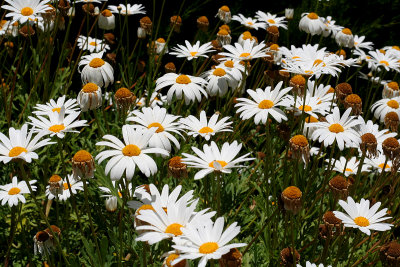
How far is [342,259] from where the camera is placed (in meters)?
1.98

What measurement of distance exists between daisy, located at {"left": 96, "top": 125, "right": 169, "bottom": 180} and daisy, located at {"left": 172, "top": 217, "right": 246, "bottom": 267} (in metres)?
0.24

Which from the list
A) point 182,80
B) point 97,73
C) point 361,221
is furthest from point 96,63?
point 361,221

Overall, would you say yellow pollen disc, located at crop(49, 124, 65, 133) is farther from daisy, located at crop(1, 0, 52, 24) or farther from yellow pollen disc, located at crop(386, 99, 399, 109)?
yellow pollen disc, located at crop(386, 99, 399, 109)

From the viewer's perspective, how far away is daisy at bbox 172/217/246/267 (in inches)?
41.8

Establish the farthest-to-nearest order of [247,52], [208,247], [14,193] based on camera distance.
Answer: [247,52] → [14,193] → [208,247]

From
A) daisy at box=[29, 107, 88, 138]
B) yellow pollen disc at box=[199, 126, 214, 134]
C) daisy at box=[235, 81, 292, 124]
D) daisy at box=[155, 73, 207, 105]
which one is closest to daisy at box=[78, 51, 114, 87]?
daisy at box=[155, 73, 207, 105]

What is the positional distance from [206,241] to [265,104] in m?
0.74

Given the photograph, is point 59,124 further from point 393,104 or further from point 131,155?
point 393,104

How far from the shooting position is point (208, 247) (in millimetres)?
1099

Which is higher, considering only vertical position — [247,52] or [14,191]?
[247,52]

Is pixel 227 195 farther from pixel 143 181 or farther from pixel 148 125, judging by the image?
pixel 148 125

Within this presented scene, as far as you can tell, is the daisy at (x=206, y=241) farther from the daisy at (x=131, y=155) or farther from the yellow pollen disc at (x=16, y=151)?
the yellow pollen disc at (x=16, y=151)

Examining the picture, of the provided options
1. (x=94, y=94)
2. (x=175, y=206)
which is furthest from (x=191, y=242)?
(x=94, y=94)

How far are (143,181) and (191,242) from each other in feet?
4.09
